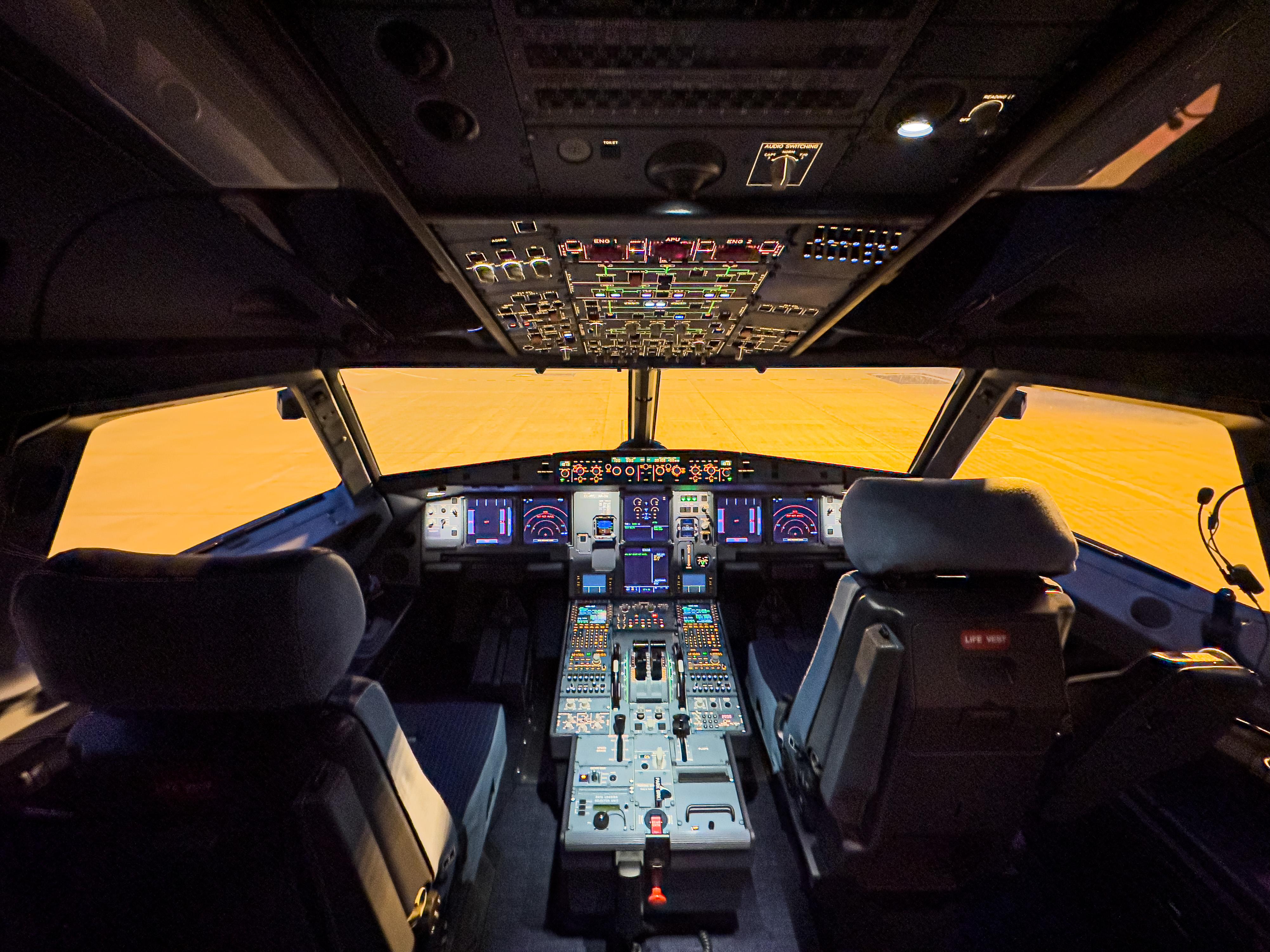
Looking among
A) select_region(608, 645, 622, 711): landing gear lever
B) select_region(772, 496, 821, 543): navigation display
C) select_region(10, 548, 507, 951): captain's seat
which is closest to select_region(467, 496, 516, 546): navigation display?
select_region(608, 645, 622, 711): landing gear lever

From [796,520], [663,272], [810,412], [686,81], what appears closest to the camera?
[686,81]

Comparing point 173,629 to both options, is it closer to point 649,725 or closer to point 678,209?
point 678,209

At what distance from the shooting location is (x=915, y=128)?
3.46 feet

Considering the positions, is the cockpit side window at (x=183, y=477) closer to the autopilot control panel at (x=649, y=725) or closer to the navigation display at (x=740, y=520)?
the autopilot control panel at (x=649, y=725)

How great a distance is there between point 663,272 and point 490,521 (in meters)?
2.12

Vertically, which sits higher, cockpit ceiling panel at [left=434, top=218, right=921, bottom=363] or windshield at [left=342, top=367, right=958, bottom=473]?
cockpit ceiling panel at [left=434, top=218, right=921, bottom=363]

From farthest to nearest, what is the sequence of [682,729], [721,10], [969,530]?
[682,729]
[969,530]
[721,10]

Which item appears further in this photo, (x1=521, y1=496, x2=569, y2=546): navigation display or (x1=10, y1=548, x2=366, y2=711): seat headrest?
(x1=521, y1=496, x2=569, y2=546): navigation display

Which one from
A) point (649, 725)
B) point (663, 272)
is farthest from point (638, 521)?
point (663, 272)

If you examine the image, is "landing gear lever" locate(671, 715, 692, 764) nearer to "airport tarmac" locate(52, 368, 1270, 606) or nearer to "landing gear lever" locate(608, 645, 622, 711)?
"landing gear lever" locate(608, 645, 622, 711)

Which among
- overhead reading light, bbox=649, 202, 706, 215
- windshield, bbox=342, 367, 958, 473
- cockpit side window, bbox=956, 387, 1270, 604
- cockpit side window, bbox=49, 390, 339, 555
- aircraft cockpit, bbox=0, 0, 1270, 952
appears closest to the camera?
aircraft cockpit, bbox=0, 0, 1270, 952

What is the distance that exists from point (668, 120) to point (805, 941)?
8.76 feet

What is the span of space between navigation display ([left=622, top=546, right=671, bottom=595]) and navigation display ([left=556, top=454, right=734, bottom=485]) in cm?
45

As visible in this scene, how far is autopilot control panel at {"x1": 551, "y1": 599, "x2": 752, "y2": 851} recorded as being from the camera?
2.18m
